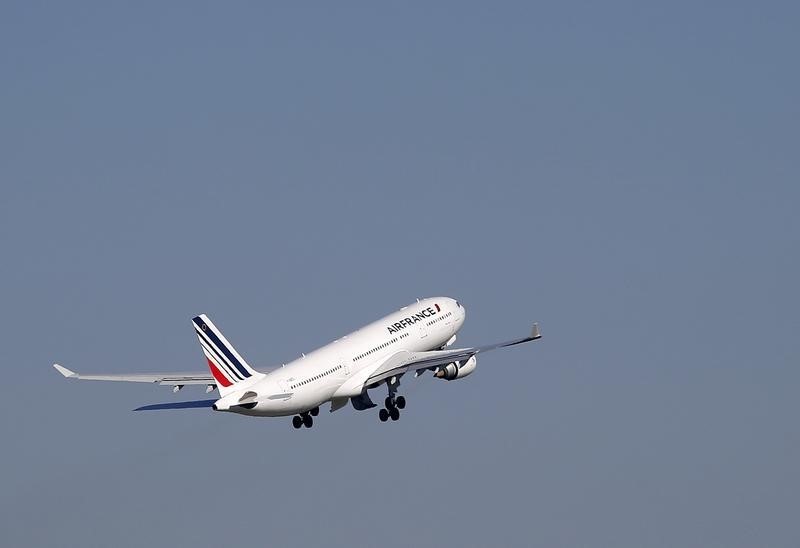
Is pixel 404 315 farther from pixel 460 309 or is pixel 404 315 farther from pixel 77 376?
pixel 77 376

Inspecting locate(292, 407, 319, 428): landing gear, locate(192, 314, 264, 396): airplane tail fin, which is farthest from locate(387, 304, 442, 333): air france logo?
locate(192, 314, 264, 396): airplane tail fin

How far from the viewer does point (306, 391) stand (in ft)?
472

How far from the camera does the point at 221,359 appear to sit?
469 feet

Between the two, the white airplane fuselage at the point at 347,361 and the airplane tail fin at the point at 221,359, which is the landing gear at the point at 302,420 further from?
the airplane tail fin at the point at 221,359

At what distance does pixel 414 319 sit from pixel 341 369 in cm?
1230

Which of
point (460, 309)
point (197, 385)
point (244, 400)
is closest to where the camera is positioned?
point (244, 400)

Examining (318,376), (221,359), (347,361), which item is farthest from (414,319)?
(221,359)

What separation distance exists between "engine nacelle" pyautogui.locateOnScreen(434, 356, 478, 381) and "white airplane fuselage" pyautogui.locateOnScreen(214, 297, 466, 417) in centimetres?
217

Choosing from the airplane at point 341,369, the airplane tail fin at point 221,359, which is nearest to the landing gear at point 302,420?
the airplane at point 341,369

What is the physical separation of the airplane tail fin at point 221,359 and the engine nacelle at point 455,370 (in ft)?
59.9

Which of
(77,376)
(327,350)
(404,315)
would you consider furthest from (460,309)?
(77,376)

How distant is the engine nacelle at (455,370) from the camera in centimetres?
15800

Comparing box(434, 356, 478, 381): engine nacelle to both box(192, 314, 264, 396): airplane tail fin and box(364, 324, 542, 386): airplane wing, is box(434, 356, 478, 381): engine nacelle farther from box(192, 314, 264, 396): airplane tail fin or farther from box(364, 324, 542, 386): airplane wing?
box(192, 314, 264, 396): airplane tail fin

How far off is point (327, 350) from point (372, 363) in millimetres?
4387
